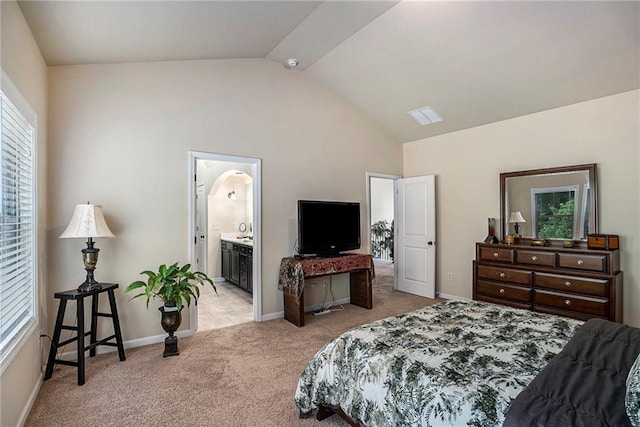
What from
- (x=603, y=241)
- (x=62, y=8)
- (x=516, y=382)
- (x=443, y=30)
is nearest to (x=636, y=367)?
(x=516, y=382)

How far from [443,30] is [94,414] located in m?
4.28

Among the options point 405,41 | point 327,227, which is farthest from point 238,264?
point 405,41

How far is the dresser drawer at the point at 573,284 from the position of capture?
3160 mm

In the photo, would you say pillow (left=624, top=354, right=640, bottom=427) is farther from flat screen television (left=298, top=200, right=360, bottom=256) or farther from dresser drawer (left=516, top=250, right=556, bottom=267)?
flat screen television (left=298, top=200, right=360, bottom=256)

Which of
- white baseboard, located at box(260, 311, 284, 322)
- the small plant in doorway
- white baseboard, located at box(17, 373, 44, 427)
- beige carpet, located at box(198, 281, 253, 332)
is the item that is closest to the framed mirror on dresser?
white baseboard, located at box(260, 311, 284, 322)

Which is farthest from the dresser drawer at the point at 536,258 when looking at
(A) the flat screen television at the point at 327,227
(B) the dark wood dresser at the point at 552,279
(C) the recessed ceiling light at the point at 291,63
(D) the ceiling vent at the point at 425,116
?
(C) the recessed ceiling light at the point at 291,63

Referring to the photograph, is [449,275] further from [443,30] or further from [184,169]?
[184,169]

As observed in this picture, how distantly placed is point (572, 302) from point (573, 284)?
187mm

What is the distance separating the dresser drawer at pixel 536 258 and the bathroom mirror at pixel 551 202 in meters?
0.46

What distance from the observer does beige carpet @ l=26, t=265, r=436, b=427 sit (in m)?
2.08

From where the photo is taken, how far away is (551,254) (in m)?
3.52

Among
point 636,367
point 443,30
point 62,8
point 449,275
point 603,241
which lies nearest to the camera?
point 636,367

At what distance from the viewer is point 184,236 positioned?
350 centimetres

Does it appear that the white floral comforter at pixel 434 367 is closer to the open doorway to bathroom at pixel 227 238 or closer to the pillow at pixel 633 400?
the pillow at pixel 633 400
